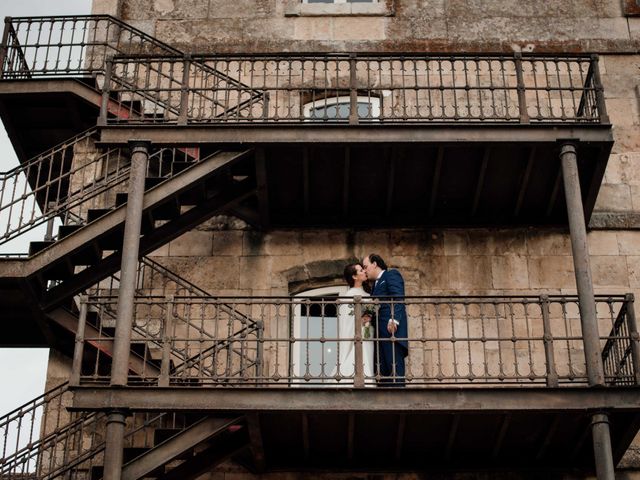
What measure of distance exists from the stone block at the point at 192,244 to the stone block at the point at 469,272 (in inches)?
123

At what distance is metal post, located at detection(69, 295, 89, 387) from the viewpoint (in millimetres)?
13506

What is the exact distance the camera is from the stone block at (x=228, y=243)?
16781mm

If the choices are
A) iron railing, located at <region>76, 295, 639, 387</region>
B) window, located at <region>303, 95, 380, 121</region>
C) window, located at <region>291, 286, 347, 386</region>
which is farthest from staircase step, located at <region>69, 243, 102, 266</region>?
window, located at <region>303, 95, 380, 121</region>

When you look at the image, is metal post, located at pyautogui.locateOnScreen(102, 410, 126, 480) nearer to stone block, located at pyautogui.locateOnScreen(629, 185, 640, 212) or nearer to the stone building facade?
the stone building facade

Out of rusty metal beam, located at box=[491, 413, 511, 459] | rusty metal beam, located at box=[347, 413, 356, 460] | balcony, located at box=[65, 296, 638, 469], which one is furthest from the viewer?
rusty metal beam, located at box=[491, 413, 511, 459]

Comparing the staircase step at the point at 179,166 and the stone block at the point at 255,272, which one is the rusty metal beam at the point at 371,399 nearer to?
the stone block at the point at 255,272

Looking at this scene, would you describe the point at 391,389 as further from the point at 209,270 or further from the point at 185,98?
the point at 185,98

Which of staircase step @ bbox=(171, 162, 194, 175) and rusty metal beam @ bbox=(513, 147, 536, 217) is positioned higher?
staircase step @ bbox=(171, 162, 194, 175)

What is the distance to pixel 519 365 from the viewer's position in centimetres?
1596

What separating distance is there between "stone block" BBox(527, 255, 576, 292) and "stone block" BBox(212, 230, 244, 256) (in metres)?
3.72

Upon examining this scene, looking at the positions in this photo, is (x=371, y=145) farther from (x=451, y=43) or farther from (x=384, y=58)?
(x=451, y=43)

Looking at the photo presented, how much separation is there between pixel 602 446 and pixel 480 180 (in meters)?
4.05

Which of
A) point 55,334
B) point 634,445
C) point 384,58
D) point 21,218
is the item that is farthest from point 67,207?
point 634,445

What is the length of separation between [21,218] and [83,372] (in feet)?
6.58
